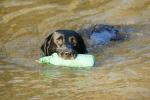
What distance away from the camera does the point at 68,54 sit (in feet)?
22.3

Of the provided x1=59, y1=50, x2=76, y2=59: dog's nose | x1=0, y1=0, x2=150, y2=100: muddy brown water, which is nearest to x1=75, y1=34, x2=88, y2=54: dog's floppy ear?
x1=0, y1=0, x2=150, y2=100: muddy brown water

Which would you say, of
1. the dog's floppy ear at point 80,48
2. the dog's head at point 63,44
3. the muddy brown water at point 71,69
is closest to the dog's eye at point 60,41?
the dog's head at point 63,44

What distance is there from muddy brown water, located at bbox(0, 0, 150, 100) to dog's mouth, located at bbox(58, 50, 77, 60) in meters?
0.19

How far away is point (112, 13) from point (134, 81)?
450 cm

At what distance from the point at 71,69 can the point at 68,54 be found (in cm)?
22

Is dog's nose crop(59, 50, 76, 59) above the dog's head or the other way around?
the other way around

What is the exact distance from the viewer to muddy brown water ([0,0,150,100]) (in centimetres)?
586

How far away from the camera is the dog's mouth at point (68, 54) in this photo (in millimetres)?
6762

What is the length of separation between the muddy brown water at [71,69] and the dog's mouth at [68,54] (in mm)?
192

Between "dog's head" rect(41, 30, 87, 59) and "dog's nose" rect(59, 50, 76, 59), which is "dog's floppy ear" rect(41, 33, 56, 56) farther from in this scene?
"dog's nose" rect(59, 50, 76, 59)

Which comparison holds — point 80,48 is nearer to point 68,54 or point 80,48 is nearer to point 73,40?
point 73,40

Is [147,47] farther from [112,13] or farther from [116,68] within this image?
[112,13]

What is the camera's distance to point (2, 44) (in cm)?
858

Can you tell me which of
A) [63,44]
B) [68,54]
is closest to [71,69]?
[68,54]
